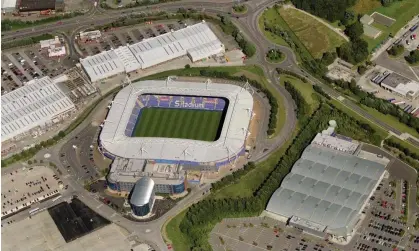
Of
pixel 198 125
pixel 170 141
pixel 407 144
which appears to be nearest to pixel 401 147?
pixel 407 144

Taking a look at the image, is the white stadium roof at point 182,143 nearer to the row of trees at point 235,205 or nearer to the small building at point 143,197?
the row of trees at point 235,205

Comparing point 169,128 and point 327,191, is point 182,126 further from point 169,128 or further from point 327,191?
point 327,191

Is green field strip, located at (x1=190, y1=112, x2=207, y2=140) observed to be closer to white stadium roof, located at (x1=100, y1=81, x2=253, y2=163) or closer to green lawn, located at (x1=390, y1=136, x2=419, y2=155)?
white stadium roof, located at (x1=100, y1=81, x2=253, y2=163)

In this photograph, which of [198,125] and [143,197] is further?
[198,125]

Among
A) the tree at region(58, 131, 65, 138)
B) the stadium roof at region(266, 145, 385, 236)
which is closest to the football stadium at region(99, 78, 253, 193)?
the tree at region(58, 131, 65, 138)

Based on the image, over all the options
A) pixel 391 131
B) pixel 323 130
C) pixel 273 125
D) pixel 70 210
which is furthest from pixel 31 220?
pixel 391 131

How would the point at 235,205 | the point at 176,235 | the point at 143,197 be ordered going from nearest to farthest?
1. the point at 176,235
2. the point at 143,197
3. the point at 235,205

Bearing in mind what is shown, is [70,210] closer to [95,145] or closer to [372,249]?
[95,145]
